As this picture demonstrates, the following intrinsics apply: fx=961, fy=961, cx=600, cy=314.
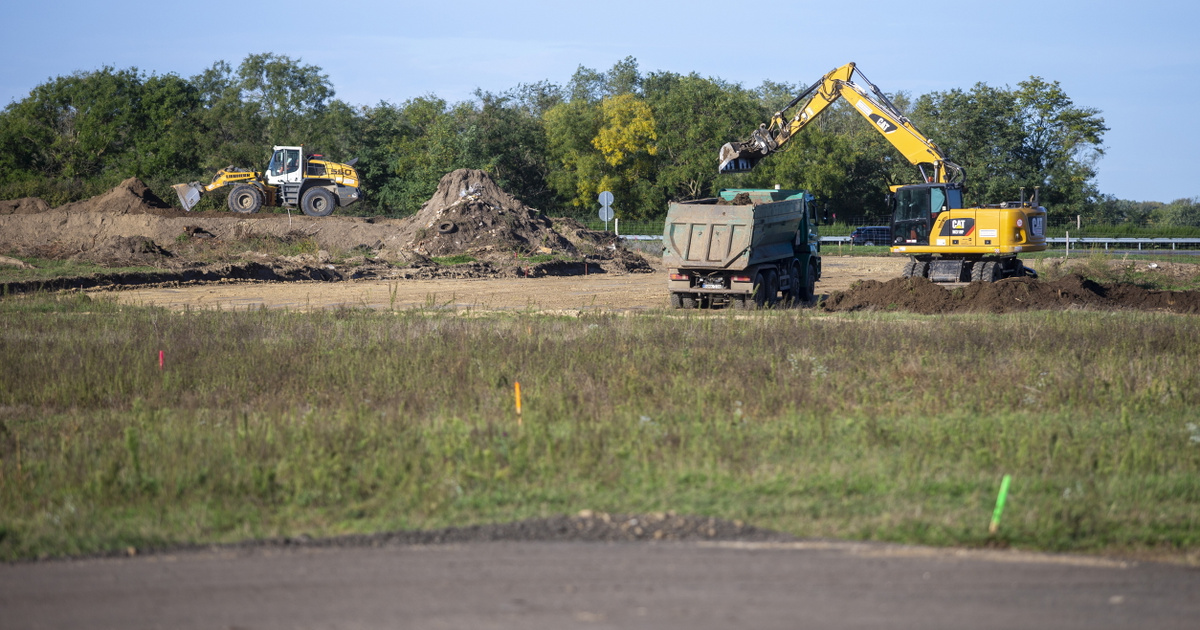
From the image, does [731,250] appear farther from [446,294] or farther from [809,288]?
[446,294]

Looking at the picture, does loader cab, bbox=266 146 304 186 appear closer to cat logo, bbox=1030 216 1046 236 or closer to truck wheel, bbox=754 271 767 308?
truck wheel, bbox=754 271 767 308

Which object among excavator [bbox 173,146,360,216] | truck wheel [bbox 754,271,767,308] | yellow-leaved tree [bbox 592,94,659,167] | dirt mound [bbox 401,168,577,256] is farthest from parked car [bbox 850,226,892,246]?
truck wheel [bbox 754,271,767,308]

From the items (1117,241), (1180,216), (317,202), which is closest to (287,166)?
(317,202)

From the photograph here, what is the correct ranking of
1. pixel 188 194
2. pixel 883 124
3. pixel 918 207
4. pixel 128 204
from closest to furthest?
pixel 918 207 → pixel 883 124 → pixel 128 204 → pixel 188 194

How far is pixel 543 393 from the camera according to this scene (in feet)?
34.7

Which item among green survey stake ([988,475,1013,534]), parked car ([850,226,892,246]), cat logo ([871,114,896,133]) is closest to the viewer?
green survey stake ([988,475,1013,534])

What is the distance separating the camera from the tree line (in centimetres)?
6003

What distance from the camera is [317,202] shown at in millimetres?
42156

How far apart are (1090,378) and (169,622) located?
10.3 meters

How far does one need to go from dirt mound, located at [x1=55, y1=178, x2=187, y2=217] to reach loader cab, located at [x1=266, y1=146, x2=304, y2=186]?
14.0ft

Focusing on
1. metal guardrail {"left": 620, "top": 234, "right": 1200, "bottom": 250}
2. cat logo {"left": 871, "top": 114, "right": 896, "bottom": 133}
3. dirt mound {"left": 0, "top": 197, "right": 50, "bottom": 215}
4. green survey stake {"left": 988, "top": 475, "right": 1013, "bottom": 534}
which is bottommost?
green survey stake {"left": 988, "top": 475, "right": 1013, "bottom": 534}

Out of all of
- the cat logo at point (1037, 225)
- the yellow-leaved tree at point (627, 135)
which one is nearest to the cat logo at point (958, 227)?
the cat logo at point (1037, 225)

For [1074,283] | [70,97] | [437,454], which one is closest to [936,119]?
[1074,283]

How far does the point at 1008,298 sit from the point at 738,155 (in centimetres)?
759
